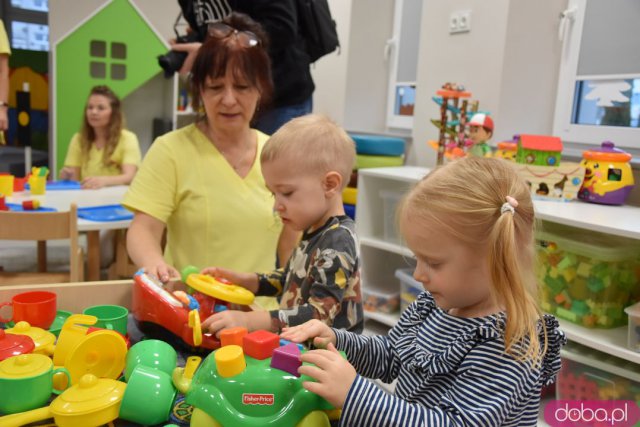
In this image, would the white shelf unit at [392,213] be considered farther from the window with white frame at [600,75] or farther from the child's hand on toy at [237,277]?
the child's hand on toy at [237,277]

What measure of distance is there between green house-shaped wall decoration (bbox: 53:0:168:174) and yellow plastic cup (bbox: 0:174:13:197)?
4.71ft

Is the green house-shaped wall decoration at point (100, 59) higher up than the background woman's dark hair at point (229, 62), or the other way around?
the green house-shaped wall decoration at point (100, 59)

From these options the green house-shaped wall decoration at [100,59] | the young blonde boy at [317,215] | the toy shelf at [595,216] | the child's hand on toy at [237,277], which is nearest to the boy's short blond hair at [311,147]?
the young blonde boy at [317,215]

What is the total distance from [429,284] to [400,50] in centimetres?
280

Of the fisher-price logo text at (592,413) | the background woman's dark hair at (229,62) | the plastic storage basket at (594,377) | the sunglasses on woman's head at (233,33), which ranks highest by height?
the sunglasses on woman's head at (233,33)

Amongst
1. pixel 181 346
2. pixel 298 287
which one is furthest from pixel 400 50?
pixel 181 346

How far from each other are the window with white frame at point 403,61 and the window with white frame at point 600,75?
3.24 ft

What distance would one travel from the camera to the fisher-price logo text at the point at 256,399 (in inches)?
22.8

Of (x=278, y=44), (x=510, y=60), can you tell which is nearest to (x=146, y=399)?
(x=278, y=44)

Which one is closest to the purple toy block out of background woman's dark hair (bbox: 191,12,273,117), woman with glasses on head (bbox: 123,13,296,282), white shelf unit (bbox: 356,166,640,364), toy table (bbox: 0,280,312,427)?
toy table (bbox: 0,280,312,427)

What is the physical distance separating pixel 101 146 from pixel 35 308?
229cm

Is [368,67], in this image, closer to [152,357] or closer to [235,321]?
[235,321]

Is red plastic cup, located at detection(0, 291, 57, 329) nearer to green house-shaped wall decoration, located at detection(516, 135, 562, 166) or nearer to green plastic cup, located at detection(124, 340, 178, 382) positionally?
green plastic cup, located at detection(124, 340, 178, 382)

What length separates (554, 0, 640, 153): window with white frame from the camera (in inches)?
85.7
